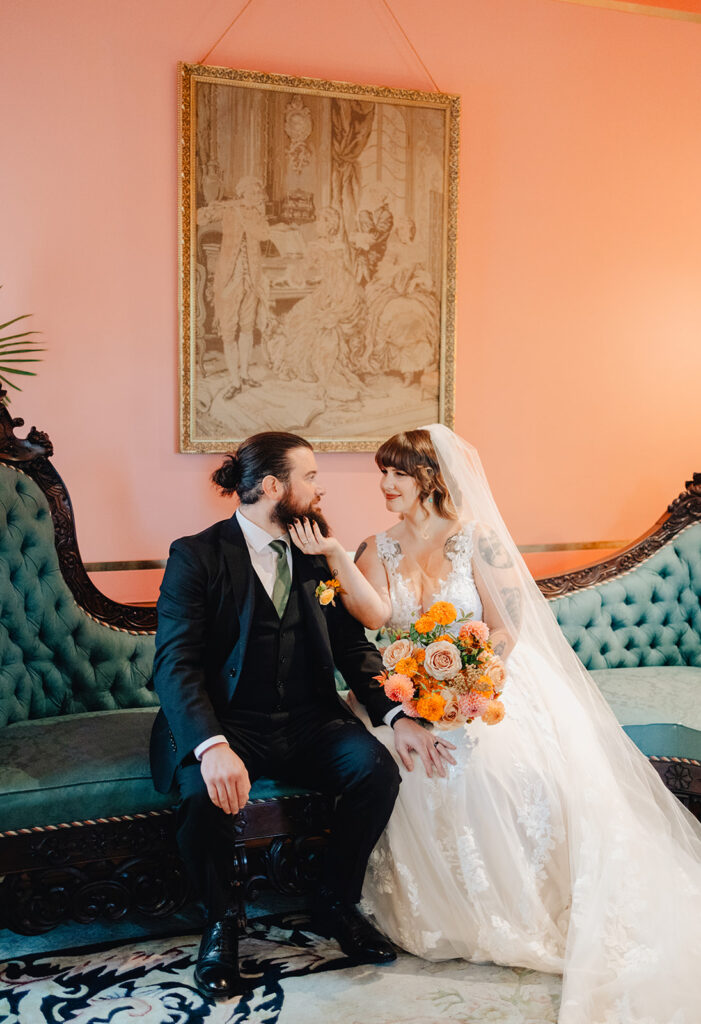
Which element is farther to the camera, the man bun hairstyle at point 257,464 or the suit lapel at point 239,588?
the man bun hairstyle at point 257,464

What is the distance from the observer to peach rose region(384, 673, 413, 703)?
9.75 feet

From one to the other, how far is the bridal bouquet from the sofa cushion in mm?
961

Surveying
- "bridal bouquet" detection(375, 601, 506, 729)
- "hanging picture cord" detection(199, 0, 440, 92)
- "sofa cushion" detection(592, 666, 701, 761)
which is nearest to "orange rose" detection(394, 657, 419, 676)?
"bridal bouquet" detection(375, 601, 506, 729)

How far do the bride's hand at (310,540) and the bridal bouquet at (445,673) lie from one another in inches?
16.6

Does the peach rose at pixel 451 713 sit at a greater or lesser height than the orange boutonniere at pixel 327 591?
lesser

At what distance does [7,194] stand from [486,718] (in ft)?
9.56

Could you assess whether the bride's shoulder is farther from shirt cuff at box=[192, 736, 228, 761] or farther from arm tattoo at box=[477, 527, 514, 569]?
shirt cuff at box=[192, 736, 228, 761]

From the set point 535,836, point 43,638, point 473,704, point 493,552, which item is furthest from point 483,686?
point 43,638

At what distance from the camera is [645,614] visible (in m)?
4.59

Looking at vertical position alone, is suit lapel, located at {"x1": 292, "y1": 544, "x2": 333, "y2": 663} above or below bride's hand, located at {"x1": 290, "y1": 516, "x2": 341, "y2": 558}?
below

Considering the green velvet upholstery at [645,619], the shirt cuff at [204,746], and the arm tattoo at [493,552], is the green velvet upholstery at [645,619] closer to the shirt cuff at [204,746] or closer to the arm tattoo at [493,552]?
the arm tattoo at [493,552]

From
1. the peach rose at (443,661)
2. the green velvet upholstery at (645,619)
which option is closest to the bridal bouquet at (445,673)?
the peach rose at (443,661)

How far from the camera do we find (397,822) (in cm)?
308

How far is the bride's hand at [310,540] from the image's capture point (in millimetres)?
3266
